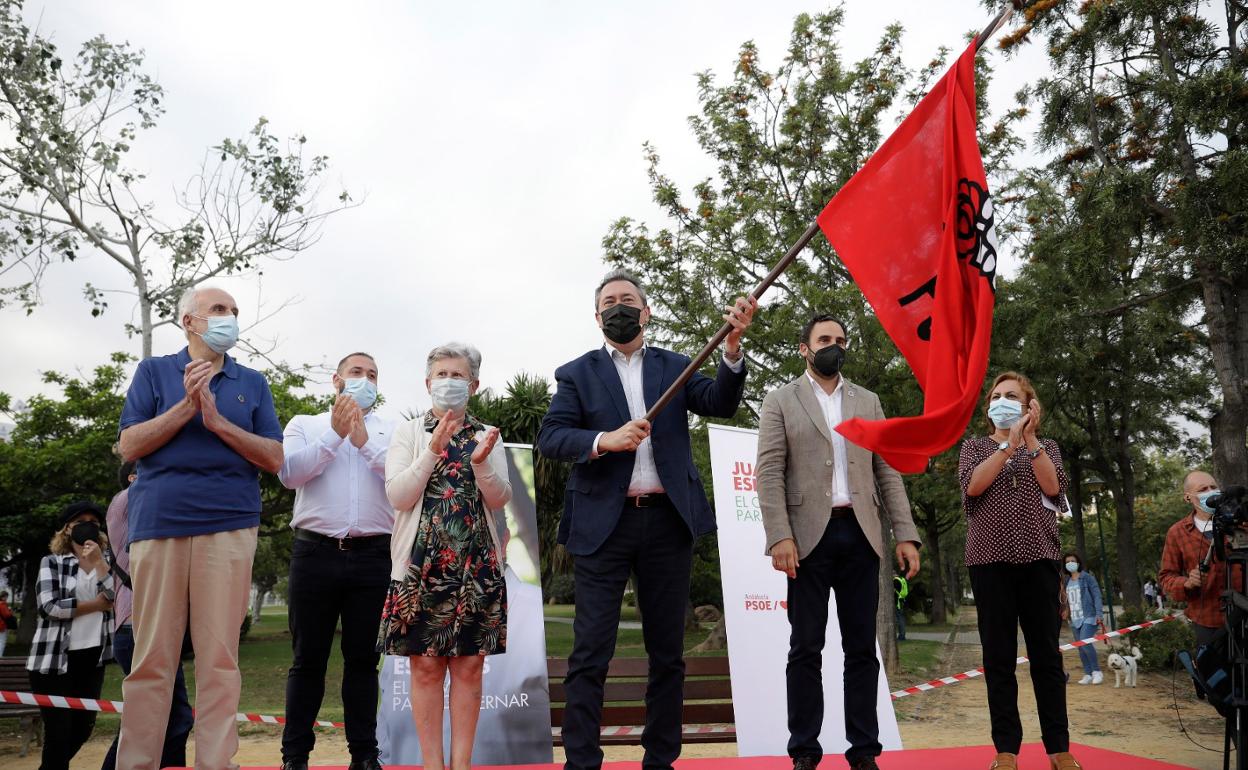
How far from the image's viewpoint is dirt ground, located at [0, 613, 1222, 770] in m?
8.50

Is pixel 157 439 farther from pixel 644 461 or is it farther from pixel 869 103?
pixel 869 103

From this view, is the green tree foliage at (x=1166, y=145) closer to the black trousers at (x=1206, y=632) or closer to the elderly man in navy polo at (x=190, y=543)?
the black trousers at (x=1206, y=632)

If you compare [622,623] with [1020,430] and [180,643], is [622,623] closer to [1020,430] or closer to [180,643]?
[1020,430]

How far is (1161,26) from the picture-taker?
43.9 ft

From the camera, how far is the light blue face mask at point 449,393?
4.18 m

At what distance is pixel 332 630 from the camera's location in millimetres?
4707

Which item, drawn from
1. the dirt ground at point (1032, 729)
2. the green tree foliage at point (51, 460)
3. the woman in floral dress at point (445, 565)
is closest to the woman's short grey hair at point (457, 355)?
the woman in floral dress at point (445, 565)

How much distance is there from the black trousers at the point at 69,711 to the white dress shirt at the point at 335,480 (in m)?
2.50

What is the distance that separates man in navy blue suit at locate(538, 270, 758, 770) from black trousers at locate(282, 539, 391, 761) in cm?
119

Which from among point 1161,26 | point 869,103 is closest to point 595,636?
point 869,103

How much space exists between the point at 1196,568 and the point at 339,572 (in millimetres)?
4836

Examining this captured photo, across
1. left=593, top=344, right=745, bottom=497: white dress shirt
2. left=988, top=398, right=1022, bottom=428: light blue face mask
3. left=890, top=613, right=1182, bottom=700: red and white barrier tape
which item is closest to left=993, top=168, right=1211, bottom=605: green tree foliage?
left=890, top=613, right=1182, bottom=700: red and white barrier tape

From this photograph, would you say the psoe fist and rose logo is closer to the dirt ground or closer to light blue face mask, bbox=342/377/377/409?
the dirt ground

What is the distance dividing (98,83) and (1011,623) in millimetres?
18302
